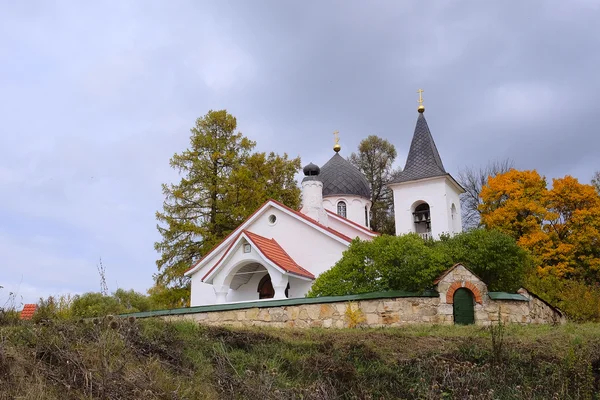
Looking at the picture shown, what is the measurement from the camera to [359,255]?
1408 cm

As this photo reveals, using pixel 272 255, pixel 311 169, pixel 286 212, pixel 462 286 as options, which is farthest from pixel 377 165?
pixel 462 286

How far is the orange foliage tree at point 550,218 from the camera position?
82.4ft

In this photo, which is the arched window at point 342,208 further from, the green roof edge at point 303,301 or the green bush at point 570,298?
the green roof edge at point 303,301

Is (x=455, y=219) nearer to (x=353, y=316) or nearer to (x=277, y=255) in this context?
(x=277, y=255)

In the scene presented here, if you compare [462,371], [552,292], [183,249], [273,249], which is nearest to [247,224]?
[273,249]

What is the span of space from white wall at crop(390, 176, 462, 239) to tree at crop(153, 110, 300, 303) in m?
6.68

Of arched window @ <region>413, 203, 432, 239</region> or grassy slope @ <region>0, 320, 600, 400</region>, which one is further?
arched window @ <region>413, 203, 432, 239</region>

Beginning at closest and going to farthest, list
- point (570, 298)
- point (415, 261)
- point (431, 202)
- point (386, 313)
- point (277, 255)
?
1. point (386, 313)
2. point (415, 261)
3. point (570, 298)
4. point (277, 255)
5. point (431, 202)

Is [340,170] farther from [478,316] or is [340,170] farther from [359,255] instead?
[478,316]

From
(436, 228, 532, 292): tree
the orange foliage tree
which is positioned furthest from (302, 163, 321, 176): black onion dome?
(436, 228, 532, 292): tree

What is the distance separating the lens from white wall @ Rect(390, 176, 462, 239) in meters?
23.6

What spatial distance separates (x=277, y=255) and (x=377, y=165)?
889 inches

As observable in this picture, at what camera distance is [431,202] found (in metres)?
23.9

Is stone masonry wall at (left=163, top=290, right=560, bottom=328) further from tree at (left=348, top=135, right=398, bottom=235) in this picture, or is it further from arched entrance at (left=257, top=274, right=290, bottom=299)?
tree at (left=348, top=135, right=398, bottom=235)
